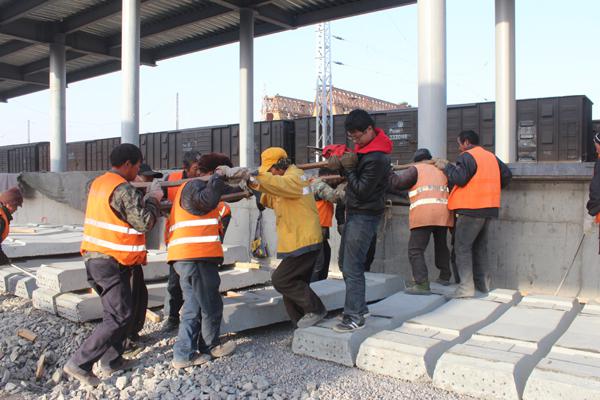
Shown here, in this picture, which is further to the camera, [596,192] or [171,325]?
[171,325]

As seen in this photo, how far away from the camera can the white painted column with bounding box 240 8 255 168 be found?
51.8 feet

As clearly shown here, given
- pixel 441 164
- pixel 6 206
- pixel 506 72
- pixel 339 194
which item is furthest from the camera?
pixel 506 72

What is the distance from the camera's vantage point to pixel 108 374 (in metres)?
4.33

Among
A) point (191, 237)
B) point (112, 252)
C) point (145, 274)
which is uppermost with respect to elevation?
point (191, 237)

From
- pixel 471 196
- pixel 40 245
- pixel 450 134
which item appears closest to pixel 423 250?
pixel 471 196

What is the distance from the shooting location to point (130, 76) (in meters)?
13.5

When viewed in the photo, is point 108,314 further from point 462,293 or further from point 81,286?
point 462,293

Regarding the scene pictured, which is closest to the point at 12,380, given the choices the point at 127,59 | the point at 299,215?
the point at 299,215

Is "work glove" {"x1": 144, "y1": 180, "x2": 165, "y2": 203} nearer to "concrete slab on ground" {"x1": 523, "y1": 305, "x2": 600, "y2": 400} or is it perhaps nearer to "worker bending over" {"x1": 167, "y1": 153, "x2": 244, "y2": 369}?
"worker bending over" {"x1": 167, "y1": 153, "x2": 244, "y2": 369}

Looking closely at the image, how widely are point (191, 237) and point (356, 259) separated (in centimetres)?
147

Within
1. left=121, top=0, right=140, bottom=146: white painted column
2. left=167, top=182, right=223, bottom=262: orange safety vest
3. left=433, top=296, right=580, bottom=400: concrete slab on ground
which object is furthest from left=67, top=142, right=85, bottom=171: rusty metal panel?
left=433, top=296, right=580, bottom=400: concrete slab on ground

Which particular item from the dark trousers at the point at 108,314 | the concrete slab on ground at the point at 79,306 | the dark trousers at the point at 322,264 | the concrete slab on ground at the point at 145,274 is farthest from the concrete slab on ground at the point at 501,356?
the concrete slab on ground at the point at 79,306

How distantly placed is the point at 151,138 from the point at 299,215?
19.8m

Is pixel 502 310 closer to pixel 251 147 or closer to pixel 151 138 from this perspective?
pixel 251 147
